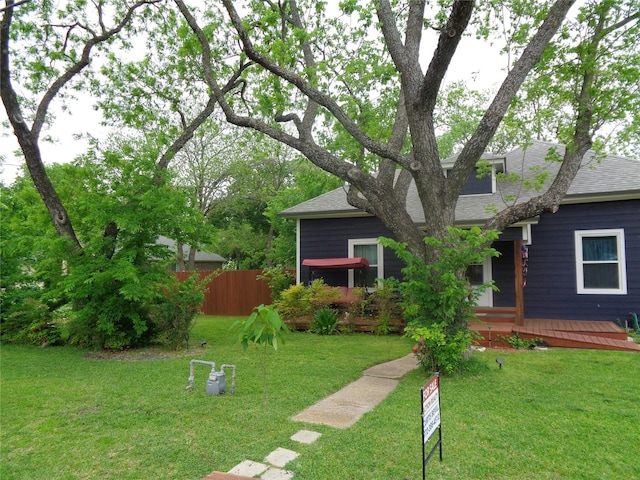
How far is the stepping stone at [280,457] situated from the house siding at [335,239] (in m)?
8.49

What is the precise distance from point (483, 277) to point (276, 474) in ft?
30.0

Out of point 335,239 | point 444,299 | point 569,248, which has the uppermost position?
point 335,239

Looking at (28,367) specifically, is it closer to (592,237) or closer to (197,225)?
(197,225)

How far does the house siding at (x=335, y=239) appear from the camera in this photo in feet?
38.9

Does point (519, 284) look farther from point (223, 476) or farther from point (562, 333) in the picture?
point (223, 476)

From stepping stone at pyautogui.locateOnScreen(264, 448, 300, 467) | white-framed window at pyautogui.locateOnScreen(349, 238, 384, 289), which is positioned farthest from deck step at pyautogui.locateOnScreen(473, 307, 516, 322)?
stepping stone at pyautogui.locateOnScreen(264, 448, 300, 467)

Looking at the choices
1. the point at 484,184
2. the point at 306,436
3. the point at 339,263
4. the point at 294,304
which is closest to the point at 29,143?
the point at 294,304

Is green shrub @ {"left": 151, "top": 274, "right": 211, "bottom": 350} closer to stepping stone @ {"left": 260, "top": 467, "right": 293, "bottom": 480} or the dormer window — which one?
stepping stone @ {"left": 260, "top": 467, "right": 293, "bottom": 480}

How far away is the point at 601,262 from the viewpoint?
9.73 meters

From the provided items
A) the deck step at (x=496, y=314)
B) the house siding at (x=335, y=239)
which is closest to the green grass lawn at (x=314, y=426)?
the deck step at (x=496, y=314)

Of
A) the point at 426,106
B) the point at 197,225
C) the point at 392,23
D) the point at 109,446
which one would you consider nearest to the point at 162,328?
the point at 197,225

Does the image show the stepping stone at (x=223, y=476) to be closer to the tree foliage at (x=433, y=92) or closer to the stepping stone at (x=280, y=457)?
the stepping stone at (x=280, y=457)

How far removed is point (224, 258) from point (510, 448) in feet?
97.4

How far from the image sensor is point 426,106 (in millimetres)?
6195
